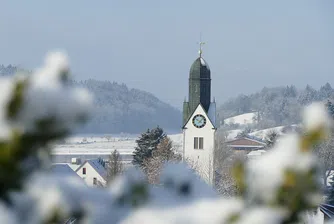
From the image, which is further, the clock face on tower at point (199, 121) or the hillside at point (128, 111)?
the hillside at point (128, 111)

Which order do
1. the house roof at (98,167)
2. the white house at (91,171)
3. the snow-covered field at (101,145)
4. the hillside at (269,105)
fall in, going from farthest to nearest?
the hillside at (269,105) < the snow-covered field at (101,145) < the house roof at (98,167) < the white house at (91,171)

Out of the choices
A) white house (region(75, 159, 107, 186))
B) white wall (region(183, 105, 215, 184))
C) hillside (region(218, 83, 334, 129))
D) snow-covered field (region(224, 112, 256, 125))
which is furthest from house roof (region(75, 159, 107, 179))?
snow-covered field (region(224, 112, 256, 125))

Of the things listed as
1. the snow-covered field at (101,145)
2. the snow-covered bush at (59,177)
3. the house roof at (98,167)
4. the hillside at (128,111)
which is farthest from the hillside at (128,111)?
the snow-covered bush at (59,177)

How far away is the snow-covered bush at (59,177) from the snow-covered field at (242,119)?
12431 centimetres

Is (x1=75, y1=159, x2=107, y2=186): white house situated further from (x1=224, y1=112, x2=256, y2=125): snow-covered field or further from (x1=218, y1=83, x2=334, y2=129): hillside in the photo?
(x1=224, y1=112, x2=256, y2=125): snow-covered field

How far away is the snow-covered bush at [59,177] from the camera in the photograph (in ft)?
4.64

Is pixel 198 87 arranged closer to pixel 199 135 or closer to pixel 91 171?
pixel 199 135

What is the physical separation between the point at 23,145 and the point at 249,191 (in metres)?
0.36

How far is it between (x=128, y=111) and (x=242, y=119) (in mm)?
20066

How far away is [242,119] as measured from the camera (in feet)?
429

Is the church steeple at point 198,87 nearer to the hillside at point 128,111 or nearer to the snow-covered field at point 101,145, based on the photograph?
the snow-covered field at point 101,145

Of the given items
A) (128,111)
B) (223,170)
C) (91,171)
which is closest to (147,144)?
(91,171)

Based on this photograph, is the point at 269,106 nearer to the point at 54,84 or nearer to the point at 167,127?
the point at 167,127

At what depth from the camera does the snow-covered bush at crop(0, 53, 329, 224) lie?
142cm
